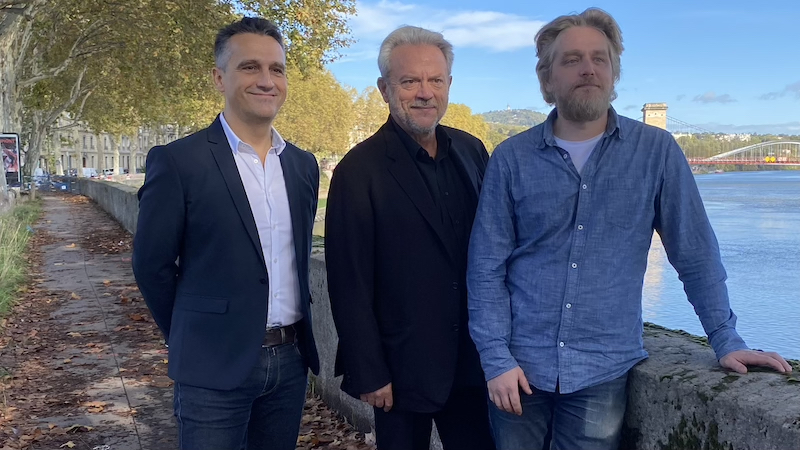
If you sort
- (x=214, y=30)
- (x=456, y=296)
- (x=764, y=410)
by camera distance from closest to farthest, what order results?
(x=764, y=410), (x=456, y=296), (x=214, y=30)

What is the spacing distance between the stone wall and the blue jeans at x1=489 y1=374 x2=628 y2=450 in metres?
0.08

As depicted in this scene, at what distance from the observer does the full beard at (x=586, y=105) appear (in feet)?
6.87

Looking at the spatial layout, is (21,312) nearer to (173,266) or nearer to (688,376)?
(173,266)

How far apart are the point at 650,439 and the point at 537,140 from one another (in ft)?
3.29

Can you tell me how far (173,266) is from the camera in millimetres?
2514

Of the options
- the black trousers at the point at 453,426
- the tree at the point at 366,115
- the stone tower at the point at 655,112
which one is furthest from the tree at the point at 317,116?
the black trousers at the point at 453,426

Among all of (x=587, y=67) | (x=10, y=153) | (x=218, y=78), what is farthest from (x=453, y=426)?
(x=10, y=153)

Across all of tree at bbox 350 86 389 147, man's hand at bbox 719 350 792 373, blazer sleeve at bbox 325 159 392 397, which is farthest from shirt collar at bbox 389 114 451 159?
tree at bbox 350 86 389 147

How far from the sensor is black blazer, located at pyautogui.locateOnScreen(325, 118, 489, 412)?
2477 millimetres

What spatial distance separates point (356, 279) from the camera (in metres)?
2.47

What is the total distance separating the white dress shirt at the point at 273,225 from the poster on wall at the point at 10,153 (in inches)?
750

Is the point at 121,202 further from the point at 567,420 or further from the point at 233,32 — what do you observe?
the point at 567,420

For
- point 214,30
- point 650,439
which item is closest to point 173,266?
point 650,439

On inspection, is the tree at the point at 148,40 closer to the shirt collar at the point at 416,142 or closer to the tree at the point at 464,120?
the shirt collar at the point at 416,142
